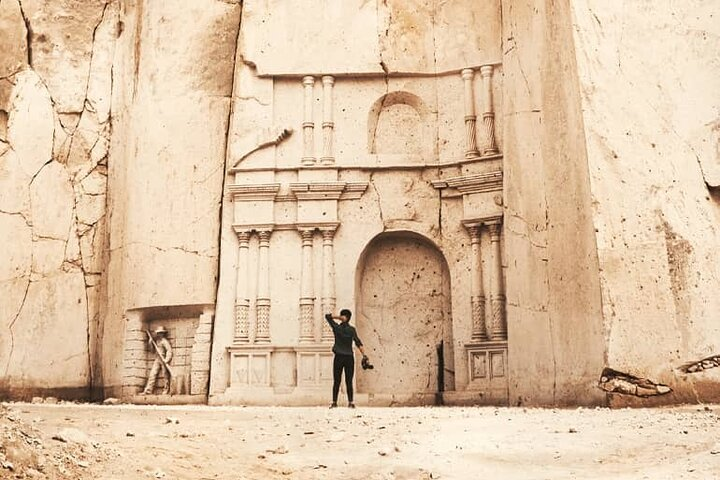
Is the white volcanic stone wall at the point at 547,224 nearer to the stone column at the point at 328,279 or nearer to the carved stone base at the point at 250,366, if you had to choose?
the stone column at the point at 328,279

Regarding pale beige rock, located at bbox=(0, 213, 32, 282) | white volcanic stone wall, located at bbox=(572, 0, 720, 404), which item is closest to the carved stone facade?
pale beige rock, located at bbox=(0, 213, 32, 282)

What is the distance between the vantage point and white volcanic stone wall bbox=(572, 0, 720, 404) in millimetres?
9711

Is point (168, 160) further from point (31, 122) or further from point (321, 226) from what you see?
point (321, 226)

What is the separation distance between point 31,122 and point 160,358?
4.98 m

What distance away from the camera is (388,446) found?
7.21 meters

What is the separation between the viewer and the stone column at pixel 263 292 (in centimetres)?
1454

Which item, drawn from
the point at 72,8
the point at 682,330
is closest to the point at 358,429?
the point at 682,330

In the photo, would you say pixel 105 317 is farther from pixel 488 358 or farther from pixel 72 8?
pixel 488 358

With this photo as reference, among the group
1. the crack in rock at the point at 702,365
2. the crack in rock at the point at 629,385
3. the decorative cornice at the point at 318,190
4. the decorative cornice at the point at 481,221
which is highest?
the decorative cornice at the point at 318,190

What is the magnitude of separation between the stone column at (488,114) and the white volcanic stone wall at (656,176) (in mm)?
3939

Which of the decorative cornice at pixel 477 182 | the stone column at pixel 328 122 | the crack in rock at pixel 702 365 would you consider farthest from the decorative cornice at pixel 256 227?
the crack in rock at pixel 702 365

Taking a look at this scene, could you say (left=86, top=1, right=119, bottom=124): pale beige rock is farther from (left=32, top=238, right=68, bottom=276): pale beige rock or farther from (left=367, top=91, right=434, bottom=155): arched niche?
(left=367, top=91, right=434, bottom=155): arched niche

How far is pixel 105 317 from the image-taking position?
51.5 ft

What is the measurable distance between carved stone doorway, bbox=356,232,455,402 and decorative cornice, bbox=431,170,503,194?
3.60ft
